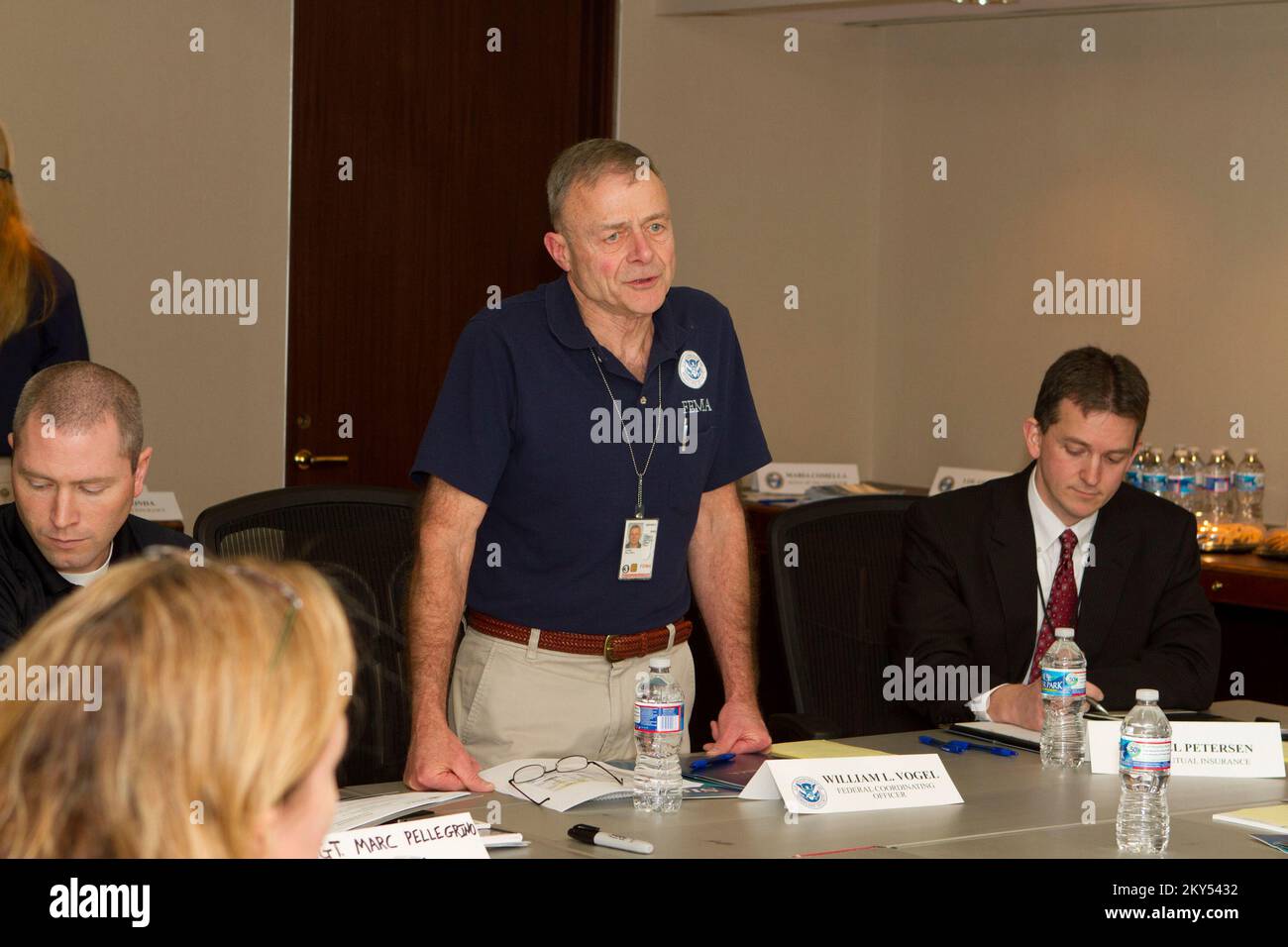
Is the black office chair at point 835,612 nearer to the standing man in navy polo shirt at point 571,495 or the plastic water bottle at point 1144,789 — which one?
the standing man in navy polo shirt at point 571,495

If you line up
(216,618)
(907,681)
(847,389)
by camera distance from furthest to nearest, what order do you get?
(847,389)
(907,681)
(216,618)

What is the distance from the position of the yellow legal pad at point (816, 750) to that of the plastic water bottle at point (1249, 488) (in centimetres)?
281

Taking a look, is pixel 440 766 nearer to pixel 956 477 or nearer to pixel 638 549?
pixel 638 549

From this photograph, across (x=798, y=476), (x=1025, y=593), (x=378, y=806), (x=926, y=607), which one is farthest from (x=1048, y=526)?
(x=798, y=476)

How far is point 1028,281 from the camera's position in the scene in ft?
19.5

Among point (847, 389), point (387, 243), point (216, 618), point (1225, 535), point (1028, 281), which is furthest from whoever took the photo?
point (847, 389)

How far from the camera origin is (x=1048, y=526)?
3387 millimetres

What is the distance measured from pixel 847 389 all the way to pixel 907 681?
3278 millimetres

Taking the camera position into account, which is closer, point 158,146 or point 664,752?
point 664,752

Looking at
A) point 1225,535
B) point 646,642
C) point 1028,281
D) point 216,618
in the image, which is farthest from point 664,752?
point 1028,281

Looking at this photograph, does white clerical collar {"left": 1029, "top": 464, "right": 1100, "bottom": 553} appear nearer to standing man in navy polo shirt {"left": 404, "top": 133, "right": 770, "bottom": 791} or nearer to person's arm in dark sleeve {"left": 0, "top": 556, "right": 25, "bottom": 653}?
standing man in navy polo shirt {"left": 404, "top": 133, "right": 770, "bottom": 791}

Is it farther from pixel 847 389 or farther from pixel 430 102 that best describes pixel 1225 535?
pixel 430 102

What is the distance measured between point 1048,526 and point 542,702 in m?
1.22
